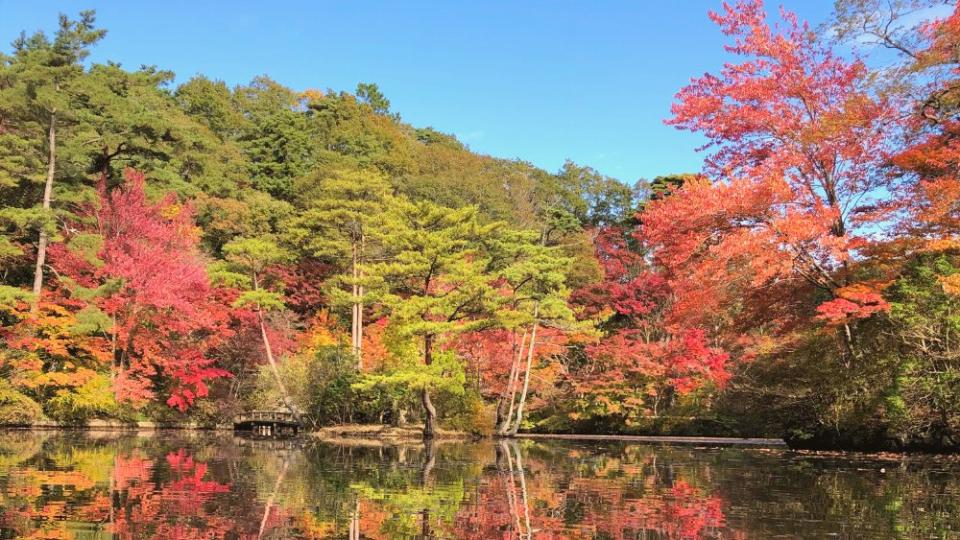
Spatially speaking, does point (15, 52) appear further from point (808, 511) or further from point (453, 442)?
point (808, 511)

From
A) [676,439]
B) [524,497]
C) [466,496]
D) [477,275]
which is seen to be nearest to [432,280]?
[477,275]

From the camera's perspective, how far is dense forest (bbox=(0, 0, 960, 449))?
12836 mm

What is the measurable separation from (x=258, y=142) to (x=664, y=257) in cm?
2432

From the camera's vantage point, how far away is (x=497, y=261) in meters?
22.5

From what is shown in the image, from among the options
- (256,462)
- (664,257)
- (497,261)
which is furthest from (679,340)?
(256,462)

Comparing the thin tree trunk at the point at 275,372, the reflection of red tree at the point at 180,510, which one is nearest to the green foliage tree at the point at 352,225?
the thin tree trunk at the point at 275,372

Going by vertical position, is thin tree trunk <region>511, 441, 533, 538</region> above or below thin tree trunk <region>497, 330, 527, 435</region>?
below

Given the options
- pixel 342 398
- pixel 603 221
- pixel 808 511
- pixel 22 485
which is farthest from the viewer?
pixel 603 221

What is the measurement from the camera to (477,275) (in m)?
19.0

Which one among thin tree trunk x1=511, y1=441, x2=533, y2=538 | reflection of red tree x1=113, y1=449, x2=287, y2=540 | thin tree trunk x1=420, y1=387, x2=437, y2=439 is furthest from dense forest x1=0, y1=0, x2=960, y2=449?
reflection of red tree x1=113, y1=449, x2=287, y2=540

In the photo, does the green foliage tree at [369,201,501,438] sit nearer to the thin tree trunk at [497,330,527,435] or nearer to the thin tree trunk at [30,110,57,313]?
the thin tree trunk at [497,330,527,435]

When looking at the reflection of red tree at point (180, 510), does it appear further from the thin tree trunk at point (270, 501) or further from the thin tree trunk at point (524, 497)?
the thin tree trunk at point (524, 497)

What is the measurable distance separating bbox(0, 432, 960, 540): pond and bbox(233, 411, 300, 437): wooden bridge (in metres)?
7.75

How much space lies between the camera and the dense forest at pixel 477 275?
12836 millimetres
